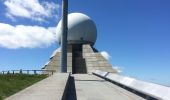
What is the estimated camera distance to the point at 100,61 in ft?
204

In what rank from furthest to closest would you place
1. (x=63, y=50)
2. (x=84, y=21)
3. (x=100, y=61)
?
(x=84, y=21)
(x=100, y=61)
(x=63, y=50)

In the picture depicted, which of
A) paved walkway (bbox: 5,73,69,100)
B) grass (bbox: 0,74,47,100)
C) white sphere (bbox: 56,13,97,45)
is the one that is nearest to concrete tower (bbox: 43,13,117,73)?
white sphere (bbox: 56,13,97,45)

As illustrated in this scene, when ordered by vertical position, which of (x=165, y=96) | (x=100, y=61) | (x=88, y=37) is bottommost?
(x=165, y=96)

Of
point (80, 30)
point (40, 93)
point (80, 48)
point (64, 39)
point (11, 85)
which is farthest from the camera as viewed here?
point (80, 48)

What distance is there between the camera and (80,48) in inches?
2830

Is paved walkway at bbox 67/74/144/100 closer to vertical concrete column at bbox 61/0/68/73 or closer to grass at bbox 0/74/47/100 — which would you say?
grass at bbox 0/74/47/100

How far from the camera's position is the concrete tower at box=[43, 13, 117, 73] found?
63.5m

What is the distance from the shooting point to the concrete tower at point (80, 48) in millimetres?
63531

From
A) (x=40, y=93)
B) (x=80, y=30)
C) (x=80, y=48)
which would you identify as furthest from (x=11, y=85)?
(x=80, y=48)

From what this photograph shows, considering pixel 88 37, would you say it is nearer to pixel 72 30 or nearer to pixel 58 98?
pixel 72 30

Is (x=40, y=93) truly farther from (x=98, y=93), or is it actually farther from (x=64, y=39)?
(x=64, y=39)

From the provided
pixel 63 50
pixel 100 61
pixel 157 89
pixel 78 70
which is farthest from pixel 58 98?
pixel 78 70

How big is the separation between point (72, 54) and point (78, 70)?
12.1 feet

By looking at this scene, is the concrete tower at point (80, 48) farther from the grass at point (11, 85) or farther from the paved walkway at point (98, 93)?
the paved walkway at point (98, 93)
